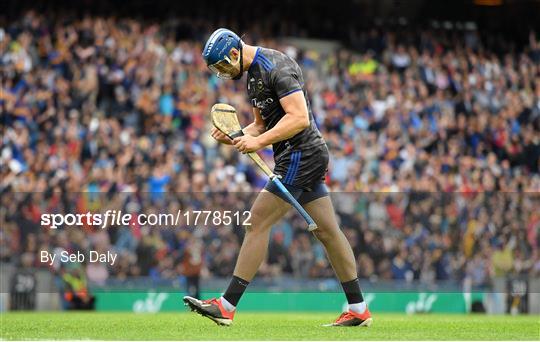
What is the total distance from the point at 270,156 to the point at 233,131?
1157 cm

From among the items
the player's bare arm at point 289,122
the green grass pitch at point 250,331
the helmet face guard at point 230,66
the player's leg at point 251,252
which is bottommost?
the green grass pitch at point 250,331

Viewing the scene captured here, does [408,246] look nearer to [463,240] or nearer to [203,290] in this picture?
[463,240]

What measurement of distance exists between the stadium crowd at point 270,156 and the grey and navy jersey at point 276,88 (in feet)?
22.2

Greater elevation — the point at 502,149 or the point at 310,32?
the point at 310,32

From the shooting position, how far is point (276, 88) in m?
9.04

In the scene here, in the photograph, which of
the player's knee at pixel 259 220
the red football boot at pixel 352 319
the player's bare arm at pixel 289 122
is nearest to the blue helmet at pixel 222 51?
the player's bare arm at pixel 289 122

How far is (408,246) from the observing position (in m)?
17.7

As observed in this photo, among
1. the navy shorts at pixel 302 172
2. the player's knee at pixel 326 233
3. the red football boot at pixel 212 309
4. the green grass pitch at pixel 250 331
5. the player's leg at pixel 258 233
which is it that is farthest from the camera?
the player's knee at pixel 326 233

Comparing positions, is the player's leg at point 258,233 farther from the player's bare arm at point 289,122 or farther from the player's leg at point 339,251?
the player's bare arm at point 289,122

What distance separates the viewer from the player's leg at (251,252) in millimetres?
9023

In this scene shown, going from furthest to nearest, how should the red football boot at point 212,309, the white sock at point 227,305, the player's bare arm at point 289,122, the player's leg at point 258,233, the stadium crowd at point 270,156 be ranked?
1. the stadium crowd at point 270,156
2. the player's leg at point 258,233
3. the white sock at point 227,305
4. the player's bare arm at point 289,122
5. the red football boot at point 212,309

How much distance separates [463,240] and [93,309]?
20.3 ft

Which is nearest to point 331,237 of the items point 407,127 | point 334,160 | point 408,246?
point 408,246

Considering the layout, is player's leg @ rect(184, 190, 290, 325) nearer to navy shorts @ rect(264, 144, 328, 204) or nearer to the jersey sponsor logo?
navy shorts @ rect(264, 144, 328, 204)
